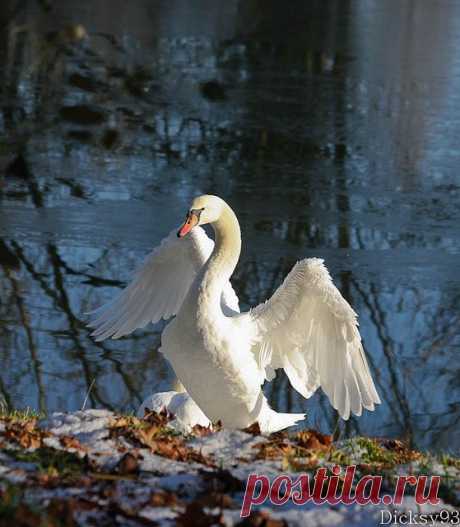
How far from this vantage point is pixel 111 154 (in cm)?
1349

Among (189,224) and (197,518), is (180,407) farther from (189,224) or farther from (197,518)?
(197,518)

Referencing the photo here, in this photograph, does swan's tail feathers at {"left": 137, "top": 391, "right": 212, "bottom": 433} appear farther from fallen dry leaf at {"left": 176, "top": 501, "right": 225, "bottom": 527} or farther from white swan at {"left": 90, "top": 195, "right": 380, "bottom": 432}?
fallen dry leaf at {"left": 176, "top": 501, "right": 225, "bottom": 527}

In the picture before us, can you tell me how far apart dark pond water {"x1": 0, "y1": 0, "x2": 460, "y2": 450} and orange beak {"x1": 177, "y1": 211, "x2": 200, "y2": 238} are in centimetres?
184

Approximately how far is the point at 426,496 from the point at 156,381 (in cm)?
419

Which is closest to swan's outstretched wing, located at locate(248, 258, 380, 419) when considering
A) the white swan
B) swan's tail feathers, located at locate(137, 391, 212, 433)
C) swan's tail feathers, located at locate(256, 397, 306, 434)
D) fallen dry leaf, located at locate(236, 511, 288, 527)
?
the white swan

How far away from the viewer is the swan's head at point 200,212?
20.5 ft

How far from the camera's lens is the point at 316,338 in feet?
22.3

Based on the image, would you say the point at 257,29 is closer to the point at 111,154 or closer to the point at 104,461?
the point at 111,154

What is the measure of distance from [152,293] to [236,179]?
17.3ft

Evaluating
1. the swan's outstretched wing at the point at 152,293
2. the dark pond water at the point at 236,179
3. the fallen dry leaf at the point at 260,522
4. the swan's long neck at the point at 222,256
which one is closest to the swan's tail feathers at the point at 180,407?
the swan's outstretched wing at the point at 152,293

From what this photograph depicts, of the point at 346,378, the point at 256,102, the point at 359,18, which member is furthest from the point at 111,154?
the point at 359,18

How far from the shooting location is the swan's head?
20.5ft

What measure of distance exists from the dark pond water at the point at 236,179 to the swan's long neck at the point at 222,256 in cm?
150

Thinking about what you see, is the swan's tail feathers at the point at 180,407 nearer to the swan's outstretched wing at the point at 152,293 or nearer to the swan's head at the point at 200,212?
the swan's outstretched wing at the point at 152,293
